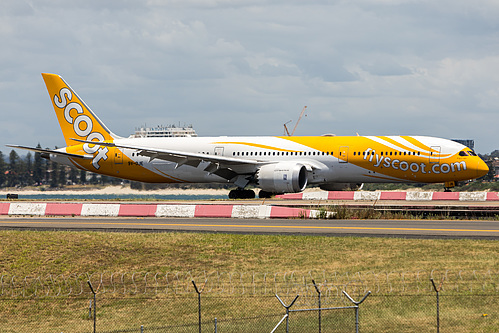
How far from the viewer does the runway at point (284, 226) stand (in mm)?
27938

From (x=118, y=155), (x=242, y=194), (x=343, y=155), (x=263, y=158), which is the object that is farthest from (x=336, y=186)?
(x=118, y=155)

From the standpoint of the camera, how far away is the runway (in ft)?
91.7

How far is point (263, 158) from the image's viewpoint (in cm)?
4719

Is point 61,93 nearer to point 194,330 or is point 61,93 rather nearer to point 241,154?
point 241,154

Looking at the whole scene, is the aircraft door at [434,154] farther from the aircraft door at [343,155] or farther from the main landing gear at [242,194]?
the main landing gear at [242,194]

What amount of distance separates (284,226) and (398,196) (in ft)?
62.9

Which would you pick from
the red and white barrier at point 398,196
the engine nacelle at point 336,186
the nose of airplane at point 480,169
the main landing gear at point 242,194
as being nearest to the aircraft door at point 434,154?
the nose of airplane at point 480,169

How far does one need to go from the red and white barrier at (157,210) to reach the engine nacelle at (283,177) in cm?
Result: 644

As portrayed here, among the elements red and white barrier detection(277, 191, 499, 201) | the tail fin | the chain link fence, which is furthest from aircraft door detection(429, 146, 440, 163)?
the tail fin

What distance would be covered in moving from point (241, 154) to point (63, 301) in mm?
27757

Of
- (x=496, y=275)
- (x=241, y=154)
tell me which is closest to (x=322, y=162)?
(x=241, y=154)

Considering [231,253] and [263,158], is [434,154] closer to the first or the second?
[263,158]

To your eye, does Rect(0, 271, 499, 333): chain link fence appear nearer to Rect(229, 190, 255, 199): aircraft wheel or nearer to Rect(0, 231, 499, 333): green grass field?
Rect(0, 231, 499, 333): green grass field

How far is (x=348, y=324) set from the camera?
16625 millimetres
